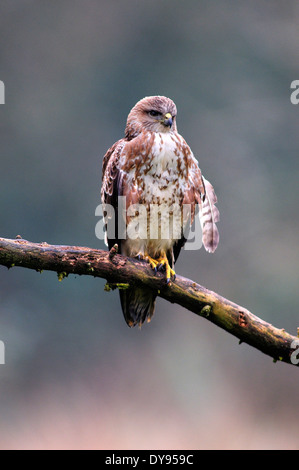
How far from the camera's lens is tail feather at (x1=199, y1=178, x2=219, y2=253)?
2887mm

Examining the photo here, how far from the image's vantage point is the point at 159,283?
8.25ft

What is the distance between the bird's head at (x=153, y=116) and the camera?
2861 mm

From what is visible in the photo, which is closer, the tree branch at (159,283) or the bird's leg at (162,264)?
the tree branch at (159,283)

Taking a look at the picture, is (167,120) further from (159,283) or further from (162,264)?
(159,283)

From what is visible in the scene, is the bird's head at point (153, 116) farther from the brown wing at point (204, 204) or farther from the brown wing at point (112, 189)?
the brown wing at point (204, 204)

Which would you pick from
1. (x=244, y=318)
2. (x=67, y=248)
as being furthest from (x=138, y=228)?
(x=244, y=318)

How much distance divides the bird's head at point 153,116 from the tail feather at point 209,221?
0.44 metres

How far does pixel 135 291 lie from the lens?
2949mm

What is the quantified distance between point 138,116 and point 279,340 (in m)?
1.44

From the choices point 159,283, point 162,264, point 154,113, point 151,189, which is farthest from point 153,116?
point 159,283

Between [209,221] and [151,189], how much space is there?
1.30ft

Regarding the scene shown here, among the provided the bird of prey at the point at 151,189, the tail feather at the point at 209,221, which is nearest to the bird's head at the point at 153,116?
the bird of prey at the point at 151,189

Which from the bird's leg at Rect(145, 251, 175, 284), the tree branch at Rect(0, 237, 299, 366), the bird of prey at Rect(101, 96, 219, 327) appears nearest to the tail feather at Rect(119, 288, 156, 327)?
the bird of prey at Rect(101, 96, 219, 327)

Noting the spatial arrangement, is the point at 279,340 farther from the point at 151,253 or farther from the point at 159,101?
the point at 159,101
